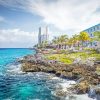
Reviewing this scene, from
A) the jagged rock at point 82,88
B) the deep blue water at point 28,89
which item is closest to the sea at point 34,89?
the deep blue water at point 28,89

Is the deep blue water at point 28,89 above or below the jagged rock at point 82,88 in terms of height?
below

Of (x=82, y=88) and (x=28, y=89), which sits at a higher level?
(x=82, y=88)

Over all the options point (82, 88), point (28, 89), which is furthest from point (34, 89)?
point (82, 88)

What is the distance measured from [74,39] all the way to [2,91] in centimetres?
7685

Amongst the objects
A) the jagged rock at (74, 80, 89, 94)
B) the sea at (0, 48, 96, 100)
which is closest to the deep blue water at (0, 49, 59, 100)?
the sea at (0, 48, 96, 100)

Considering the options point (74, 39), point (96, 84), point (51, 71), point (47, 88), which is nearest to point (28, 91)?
point (47, 88)

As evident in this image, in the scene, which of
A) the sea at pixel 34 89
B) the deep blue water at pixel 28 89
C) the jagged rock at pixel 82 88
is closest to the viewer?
the sea at pixel 34 89

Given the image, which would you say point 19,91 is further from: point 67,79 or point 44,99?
point 67,79

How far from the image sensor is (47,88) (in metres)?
29.2

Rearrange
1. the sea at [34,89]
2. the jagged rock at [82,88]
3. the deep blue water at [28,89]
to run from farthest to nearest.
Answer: the jagged rock at [82,88] < the deep blue water at [28,89] < the sea at [34,89]

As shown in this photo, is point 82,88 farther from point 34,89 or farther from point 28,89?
point 28,89

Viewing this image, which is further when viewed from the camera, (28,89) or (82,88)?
(28,89)

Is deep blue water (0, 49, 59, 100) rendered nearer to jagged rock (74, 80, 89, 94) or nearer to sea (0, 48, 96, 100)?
sea (0, 48, 96, 100)

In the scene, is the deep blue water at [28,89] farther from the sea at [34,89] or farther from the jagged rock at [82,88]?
the jagged rock at [82,88]
